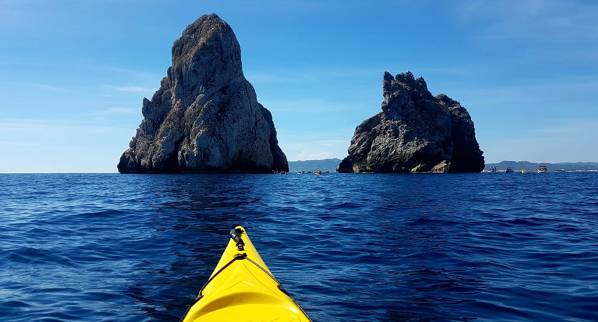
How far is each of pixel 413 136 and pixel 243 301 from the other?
381 feet

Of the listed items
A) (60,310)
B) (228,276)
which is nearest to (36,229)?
(60,310)

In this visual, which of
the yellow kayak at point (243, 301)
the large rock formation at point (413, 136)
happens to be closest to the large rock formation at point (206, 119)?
the large rock formation at point (413, 136)

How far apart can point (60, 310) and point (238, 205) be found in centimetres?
1761

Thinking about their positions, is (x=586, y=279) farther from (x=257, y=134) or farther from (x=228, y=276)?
(x=257, y=134)

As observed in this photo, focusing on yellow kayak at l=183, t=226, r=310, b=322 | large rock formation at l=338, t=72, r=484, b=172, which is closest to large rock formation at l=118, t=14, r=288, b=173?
large rock formation at l=338, t=72, r=484, b=172

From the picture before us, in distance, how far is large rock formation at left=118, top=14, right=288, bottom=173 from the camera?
101938mm

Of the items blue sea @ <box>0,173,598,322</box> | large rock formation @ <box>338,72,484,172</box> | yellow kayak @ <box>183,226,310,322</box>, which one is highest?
large rock formation @ <box>338,72,484,172</box>

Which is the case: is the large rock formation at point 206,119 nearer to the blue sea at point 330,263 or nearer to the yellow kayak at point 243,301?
the blue sea at point 330,263

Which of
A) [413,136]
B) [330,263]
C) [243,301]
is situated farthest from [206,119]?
[243,301]

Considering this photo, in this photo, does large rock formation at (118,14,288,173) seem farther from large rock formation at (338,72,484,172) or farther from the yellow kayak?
the yellow kayak

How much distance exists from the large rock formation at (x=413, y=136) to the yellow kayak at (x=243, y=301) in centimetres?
10916

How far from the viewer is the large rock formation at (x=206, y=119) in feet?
334

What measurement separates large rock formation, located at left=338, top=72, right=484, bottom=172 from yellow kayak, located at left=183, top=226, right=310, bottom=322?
109 meters

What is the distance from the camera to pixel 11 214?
21.1 meters
